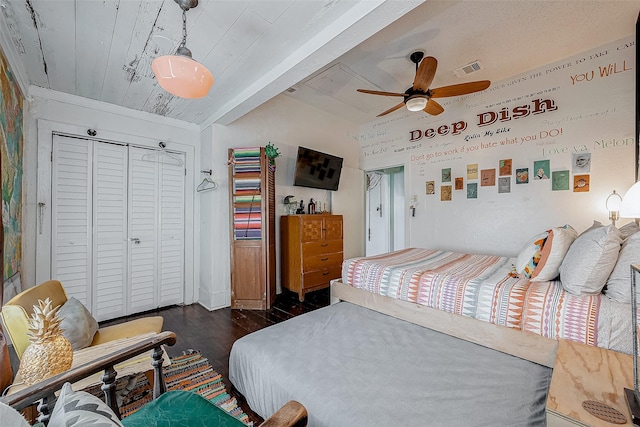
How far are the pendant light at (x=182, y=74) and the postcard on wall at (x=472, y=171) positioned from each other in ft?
11.2

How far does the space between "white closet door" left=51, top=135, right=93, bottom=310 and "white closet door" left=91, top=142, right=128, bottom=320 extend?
0.07 meters

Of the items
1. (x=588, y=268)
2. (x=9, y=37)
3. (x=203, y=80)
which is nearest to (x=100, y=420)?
(x=203, y=80)

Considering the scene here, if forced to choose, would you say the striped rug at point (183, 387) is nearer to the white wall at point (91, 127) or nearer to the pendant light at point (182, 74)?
the white wall at point (91, 127)

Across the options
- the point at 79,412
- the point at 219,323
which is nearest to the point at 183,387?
the point at 219,323

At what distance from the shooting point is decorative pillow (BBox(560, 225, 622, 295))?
1477 mm

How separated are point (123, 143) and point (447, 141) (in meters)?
4.19

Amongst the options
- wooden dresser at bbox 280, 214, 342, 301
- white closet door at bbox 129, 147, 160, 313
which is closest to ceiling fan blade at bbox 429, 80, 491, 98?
wooden dresser at bbox 280, 214, 342, 301

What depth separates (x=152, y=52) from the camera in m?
2.11

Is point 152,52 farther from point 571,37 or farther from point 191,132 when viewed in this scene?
point 571,37

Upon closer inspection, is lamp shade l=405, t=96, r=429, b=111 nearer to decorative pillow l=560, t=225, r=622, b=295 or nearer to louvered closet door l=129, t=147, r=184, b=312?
decorative pillow l=560, t=225, r=622, b=295

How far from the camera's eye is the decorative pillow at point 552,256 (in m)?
1.77

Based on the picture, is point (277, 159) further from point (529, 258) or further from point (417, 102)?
point (529, 258)

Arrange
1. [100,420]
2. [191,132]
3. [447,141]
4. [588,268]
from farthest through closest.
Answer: [447,141] < [191,132] < [588,268] < [100,420]

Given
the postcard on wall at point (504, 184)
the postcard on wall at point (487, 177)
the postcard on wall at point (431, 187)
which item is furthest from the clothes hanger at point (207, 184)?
the postcard on wall at point (504, 184)
